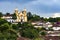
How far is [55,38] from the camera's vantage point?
133 ft

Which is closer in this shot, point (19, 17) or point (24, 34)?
point (24, 34)

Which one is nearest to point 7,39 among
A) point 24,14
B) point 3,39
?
point 3,39

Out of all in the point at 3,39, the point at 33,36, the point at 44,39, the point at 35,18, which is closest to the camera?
the point at 3,39

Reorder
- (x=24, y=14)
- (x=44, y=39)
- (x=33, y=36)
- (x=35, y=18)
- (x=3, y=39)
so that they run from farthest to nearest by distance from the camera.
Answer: (x=35, y=18) < (x=24, y=14) < (x=33, y=36) < (x=44, y=39) < (x=3, y=39)

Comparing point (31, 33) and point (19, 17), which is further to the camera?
point (19, 17)

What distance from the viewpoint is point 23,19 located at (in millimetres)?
81938

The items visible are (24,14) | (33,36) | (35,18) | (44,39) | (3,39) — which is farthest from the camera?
(35,18)

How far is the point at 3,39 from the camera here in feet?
101

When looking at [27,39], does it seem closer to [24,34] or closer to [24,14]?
[24,34]

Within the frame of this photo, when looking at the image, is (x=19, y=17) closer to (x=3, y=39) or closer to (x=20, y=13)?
(x=20, y=13)

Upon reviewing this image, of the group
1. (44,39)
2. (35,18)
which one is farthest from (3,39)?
(35,18)

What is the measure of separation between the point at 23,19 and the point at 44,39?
1734 inches

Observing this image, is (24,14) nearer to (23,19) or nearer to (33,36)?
(23,19)

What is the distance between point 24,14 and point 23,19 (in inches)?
43.7
